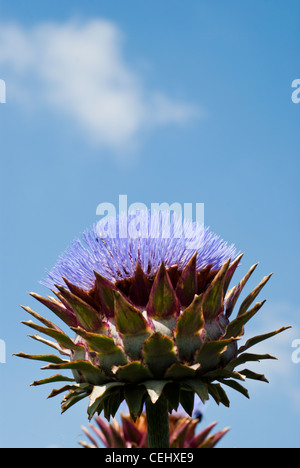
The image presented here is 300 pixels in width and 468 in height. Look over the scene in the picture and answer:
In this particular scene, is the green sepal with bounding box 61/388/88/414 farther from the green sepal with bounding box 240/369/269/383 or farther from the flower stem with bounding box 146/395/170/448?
the green sepal with bounding box 240/369/269/383

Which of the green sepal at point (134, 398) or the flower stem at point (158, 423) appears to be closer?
the green sepal at point (134, 398)

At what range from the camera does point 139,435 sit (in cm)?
386

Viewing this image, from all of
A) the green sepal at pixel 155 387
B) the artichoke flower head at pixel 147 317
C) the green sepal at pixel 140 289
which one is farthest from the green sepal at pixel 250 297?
the green sepal at pixel 155 387

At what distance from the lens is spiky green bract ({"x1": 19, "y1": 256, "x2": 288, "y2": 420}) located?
7.82 feet

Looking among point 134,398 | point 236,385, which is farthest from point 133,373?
point 236,385

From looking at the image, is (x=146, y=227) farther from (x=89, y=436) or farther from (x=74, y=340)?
(x=89, y=436)

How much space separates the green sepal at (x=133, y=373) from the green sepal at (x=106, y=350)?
48 mm

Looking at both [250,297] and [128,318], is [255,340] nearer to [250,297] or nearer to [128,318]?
[250,297]

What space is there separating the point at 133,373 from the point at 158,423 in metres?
0.27

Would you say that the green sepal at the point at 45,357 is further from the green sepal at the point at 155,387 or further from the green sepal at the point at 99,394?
the green sepal at the point at 155,387

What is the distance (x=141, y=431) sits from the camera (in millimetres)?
3885

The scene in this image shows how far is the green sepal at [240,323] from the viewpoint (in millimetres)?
2521
